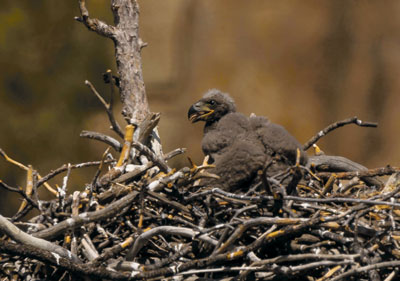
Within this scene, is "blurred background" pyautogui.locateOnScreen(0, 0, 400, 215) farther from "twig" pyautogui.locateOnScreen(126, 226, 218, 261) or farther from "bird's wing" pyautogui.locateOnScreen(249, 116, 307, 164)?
"twig" pyautogui.locateOnScreen(126, 226, 218, 261)

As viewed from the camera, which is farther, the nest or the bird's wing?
the bird's wing

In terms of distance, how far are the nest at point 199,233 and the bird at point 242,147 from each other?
0.33ft

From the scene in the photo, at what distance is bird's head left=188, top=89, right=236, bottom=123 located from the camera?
4.30 meters

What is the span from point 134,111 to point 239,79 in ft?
9.71

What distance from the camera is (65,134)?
807 centimetres

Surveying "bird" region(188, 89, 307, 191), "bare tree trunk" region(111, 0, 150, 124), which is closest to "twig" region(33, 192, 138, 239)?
"bird" region(188, 89, 307, 191)

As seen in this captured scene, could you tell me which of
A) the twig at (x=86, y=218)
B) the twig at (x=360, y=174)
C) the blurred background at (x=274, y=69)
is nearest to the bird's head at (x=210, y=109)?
the twig at (x=360, y=174)

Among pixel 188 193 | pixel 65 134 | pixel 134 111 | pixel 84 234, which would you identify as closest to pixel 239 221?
pixel 188 193

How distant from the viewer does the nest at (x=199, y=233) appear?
324 cm

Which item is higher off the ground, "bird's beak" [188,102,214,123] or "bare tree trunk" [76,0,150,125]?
"bare tree trunk" [76,0,150,125]

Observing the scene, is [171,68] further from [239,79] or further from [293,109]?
[293,109]

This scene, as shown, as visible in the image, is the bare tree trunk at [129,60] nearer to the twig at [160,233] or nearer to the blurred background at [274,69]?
the twig at [160,233]

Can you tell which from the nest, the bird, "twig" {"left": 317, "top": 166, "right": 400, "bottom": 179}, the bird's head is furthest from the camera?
the bird's head

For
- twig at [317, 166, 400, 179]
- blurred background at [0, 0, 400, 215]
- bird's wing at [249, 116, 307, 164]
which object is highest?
blurred background at [0, 0, 400, 215]
